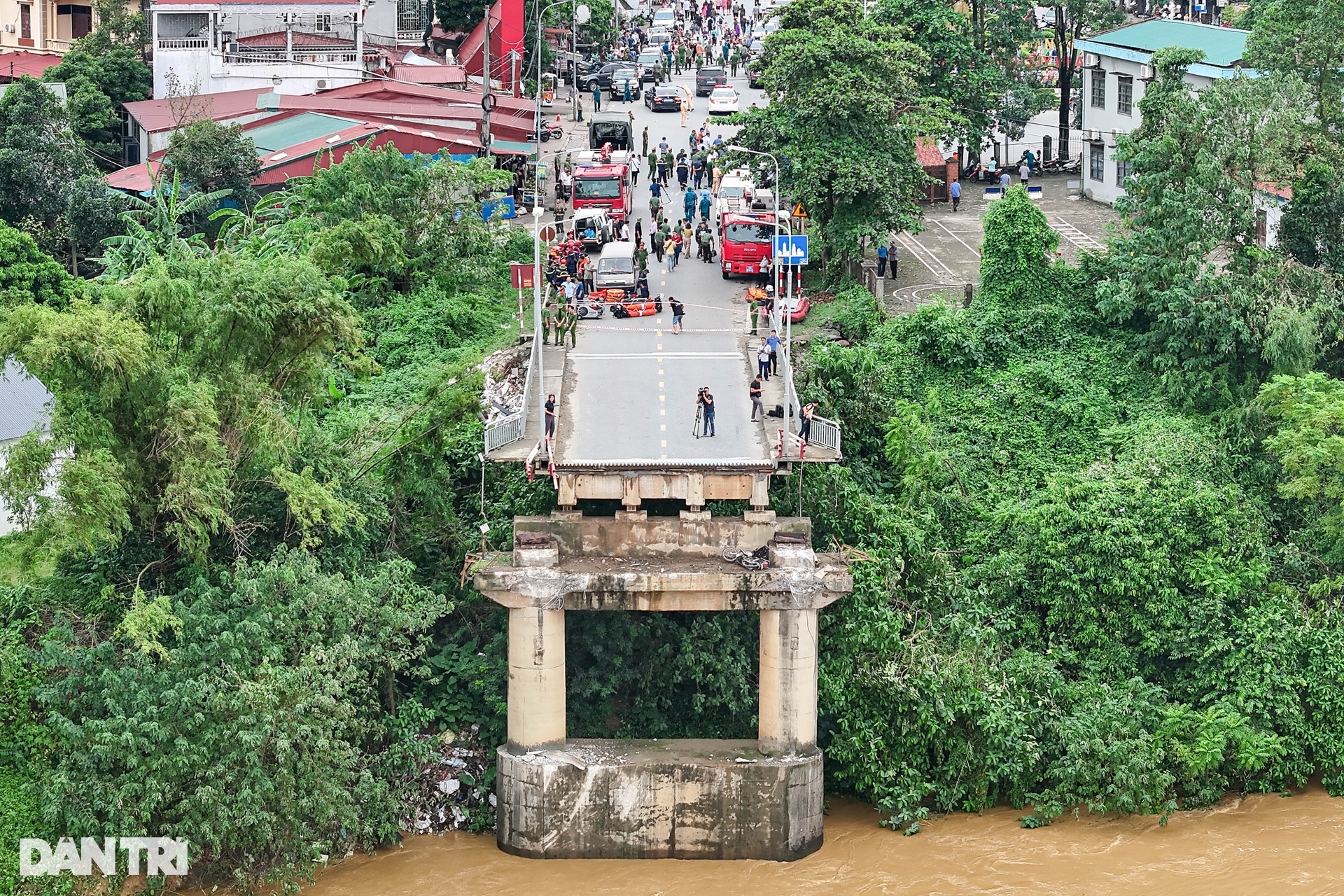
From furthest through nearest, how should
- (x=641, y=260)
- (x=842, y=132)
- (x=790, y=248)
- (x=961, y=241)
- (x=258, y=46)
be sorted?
(x=258, y=46) < (x=961, y=241) < (x=842, y=132) < (x=641, y=260) < (x=790, y=248)

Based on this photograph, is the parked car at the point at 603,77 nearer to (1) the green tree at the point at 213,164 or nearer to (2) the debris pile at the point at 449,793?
(1) the green tree at the point at 213,164

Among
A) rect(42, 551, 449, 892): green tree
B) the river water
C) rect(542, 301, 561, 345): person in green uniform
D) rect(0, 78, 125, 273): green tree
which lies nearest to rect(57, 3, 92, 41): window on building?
rect(0, 78, 125, 273): green tree

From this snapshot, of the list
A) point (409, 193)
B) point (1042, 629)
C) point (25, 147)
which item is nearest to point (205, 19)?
point (25, 147)

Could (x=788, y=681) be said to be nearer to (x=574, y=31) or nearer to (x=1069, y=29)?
(x=1069, y=29)

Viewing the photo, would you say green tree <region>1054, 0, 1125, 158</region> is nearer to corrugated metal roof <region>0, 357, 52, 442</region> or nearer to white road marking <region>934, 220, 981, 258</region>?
white road marking <region>934, 220, 981, 258</region>

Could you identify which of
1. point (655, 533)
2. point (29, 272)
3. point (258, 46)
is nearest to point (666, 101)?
point (258, 46)

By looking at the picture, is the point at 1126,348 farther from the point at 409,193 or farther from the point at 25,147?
the point at 25,147

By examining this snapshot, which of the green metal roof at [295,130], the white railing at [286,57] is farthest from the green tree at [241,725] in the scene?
the white railing at [286,57]
